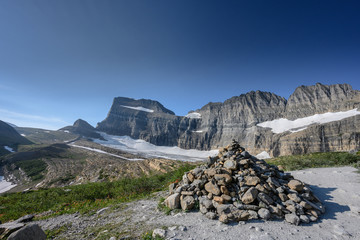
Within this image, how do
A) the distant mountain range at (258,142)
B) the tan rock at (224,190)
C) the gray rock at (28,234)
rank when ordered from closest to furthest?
1. the gray rock at (28,234)
2. the tan rock at (224,190)
3. the distant mountain range at (258,142)

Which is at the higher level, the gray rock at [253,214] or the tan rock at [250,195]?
the tan rock at [250,195]

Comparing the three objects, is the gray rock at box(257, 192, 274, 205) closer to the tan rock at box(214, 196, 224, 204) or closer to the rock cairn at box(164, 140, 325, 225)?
the rock cairn at box(164, 140, 325, 225)

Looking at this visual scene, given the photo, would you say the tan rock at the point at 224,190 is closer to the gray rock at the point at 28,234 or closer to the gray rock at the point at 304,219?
the gray rock at the point at 304,219

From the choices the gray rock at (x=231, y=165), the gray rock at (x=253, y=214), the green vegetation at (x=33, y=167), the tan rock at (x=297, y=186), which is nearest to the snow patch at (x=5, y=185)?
the green vegetation at (x=33, y=167)

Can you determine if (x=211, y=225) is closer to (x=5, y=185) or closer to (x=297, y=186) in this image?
(x=297, y=186)

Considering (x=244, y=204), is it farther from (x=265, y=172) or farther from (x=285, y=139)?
(x=285, y=139)

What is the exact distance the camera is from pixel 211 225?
656cm

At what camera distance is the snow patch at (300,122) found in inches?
5487

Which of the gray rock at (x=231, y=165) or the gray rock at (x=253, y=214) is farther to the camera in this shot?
the gray rock at (x=231, y=165)

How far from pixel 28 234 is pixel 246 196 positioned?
906 centimetres

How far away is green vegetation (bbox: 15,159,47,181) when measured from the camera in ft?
187

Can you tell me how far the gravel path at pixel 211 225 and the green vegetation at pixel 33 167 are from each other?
219 feet

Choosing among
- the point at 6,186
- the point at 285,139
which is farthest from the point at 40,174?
the point at 285,139

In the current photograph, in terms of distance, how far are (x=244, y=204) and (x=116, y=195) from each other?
12.7 m
